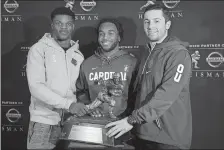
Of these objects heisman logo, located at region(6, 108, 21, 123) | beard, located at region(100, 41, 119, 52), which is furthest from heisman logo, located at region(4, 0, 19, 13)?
beard, located at region(100, 41, 119, 52)

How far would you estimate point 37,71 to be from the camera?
5.93 feet

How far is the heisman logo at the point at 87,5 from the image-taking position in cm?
244

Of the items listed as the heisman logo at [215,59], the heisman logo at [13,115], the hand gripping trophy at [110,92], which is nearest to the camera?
the hand gripping trophy at [110,92]

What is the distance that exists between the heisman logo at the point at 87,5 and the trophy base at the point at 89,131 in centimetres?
121

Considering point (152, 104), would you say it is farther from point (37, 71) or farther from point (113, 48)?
point (37, 71)

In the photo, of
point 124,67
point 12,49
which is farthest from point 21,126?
point 124,67

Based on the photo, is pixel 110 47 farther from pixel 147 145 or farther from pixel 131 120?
pixel 147 145

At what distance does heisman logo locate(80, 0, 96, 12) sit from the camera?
2436 mm

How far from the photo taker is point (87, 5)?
2.44 m

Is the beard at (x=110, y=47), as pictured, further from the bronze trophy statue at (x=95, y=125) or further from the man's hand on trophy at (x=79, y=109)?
the man's hand on trophy at (x=79, y=109)

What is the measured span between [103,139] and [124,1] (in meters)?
1.37

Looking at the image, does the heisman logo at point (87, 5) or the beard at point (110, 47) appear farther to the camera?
the heisman logo at point (87, 5)

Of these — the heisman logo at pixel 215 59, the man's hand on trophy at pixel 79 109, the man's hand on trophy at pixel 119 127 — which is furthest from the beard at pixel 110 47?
the heisman logo at pixel 215 59

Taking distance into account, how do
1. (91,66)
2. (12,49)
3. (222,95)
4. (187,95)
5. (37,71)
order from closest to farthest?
(187,95) < (37,71) < (91,66) < (222,95) < (12,49)
